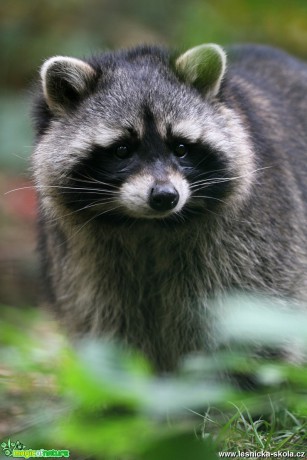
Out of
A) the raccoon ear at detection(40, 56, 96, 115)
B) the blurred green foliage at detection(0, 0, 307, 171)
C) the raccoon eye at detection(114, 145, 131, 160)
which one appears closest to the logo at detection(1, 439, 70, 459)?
the raccoon eye at detection(114, 145, 131, 160)

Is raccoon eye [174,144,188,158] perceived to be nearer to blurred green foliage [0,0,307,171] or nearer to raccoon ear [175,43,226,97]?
raccoon ear [175,43,226,97]

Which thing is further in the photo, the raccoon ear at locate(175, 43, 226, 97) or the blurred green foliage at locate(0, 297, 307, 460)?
the raccoon ear at locate(175, 43, 226, 97)

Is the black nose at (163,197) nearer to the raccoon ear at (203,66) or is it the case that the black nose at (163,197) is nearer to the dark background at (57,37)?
the raccoon ear at (203,66)

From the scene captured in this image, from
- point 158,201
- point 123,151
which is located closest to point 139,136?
point 123,151

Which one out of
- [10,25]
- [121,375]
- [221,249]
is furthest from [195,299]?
[10,25]

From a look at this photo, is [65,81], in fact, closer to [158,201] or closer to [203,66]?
[203,66]

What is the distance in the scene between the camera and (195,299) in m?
5.54

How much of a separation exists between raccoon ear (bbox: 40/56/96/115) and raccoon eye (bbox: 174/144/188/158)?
0.78m

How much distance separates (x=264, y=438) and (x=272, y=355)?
3.56 ft

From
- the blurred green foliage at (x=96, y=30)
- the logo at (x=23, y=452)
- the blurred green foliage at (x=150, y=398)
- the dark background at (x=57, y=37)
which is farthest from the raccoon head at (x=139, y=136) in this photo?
the blurred green foliage at (x=96, y=30)

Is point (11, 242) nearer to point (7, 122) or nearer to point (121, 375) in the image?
point (7, 122)

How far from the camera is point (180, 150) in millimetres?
5070

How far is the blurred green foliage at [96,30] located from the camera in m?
11.9

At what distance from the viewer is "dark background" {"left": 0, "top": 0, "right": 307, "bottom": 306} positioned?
1073 cm
